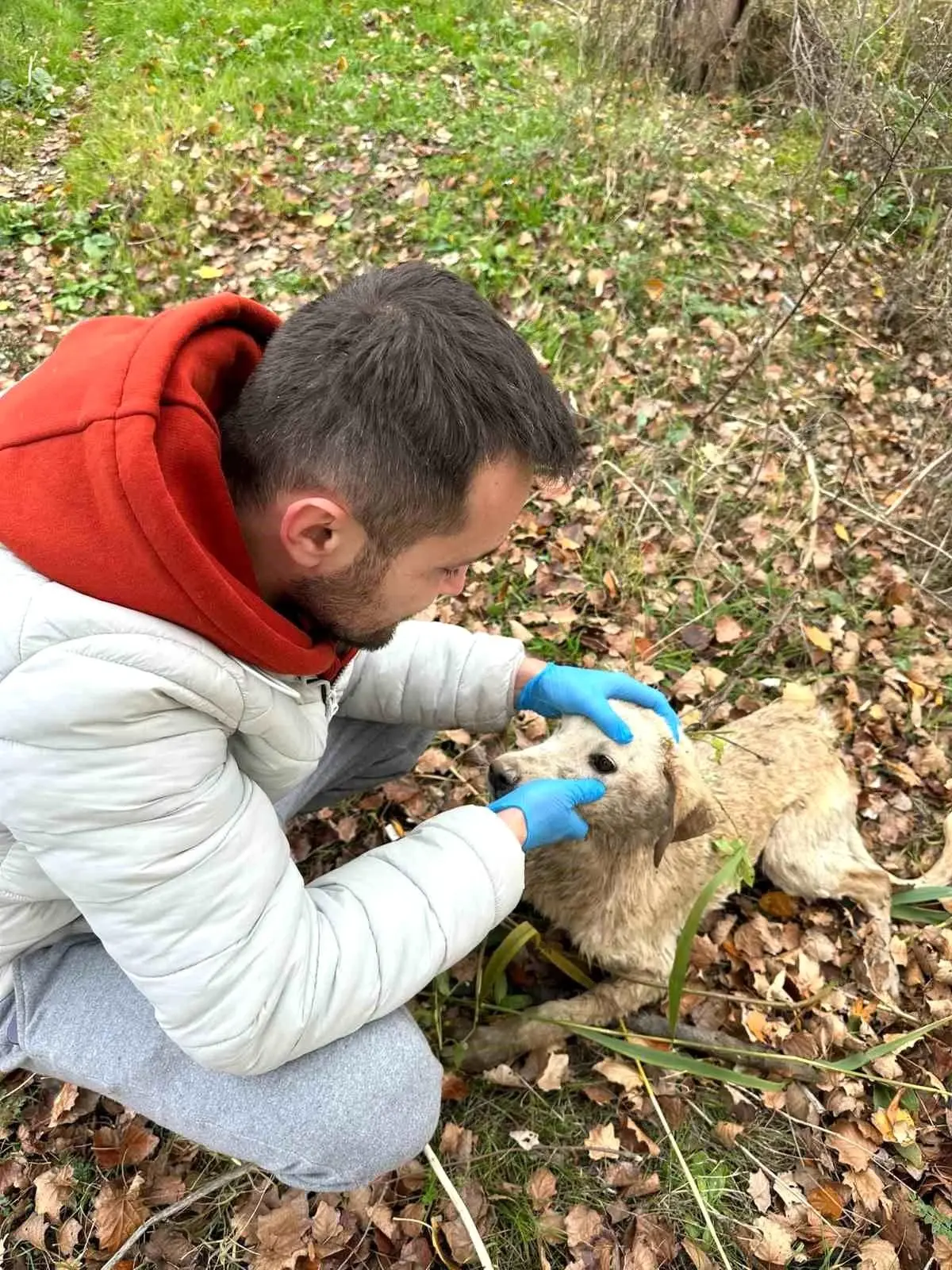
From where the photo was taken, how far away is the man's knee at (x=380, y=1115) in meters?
2.24

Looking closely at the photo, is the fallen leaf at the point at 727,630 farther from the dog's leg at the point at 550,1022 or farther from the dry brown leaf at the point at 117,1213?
the dry brown leaf at the point at 117,1213

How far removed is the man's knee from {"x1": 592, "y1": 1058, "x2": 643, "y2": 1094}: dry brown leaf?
0.90m

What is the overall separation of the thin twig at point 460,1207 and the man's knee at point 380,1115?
0.35m

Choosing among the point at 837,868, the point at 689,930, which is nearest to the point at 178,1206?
the point at 689,930

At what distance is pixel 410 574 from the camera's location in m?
2.05

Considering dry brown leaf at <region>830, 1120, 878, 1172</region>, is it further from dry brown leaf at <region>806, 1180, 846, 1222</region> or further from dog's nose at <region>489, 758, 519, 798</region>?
dog's nose at <region>489, 758, 519, 798</region>

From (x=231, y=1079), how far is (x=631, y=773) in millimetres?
1632

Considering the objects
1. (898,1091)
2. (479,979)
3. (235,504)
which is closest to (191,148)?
(235,504)

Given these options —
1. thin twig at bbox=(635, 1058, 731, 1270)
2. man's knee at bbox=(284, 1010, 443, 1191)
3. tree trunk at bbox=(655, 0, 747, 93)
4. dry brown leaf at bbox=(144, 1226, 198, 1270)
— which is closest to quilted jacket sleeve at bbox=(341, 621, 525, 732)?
man's knee at bbox=(284, 1010, 443, 1191)

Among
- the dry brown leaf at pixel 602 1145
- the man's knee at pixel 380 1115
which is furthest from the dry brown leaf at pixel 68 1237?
the dry brown leaf at pixel 602 1145

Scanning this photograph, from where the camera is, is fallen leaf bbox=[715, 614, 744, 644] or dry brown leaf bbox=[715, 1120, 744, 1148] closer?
dry brown leaf bbox=[715, 1120, 744, 1148]

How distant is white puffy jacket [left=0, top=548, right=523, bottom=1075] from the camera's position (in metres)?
1.70

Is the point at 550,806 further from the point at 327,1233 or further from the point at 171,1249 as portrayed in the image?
the point at 171,1249

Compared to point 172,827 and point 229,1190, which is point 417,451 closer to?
point 172,827
